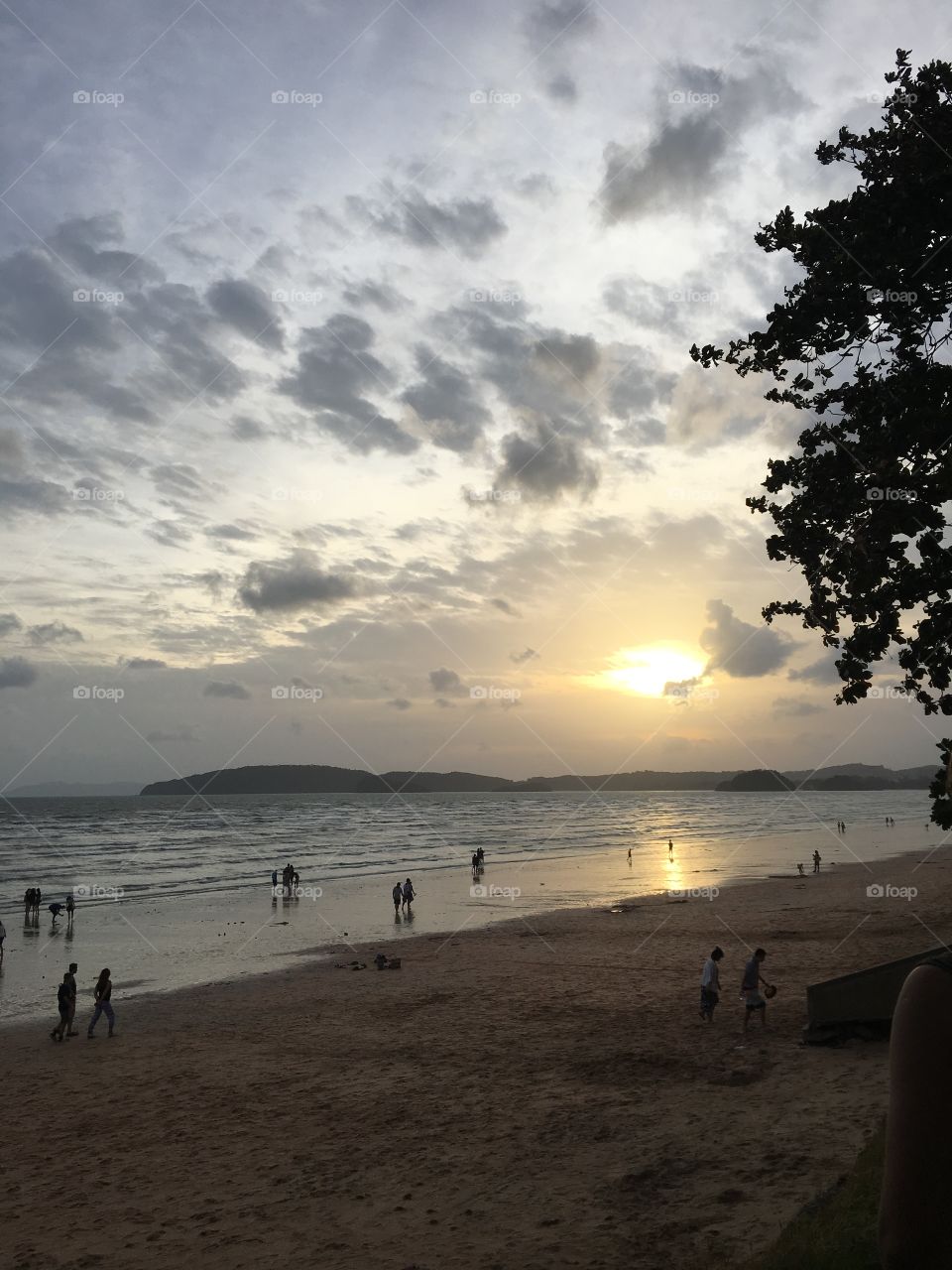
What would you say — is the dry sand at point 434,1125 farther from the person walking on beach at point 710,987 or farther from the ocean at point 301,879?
the ocean at point 301,879

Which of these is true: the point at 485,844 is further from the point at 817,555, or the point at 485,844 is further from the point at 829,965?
the point at 817,555

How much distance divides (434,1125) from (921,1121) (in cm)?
1417

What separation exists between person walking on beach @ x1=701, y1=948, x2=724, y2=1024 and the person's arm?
18.3 m

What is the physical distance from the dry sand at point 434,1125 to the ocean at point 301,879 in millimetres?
8090

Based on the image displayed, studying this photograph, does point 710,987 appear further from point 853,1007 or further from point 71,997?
point 71,997

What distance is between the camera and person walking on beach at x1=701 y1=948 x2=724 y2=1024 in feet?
61.3

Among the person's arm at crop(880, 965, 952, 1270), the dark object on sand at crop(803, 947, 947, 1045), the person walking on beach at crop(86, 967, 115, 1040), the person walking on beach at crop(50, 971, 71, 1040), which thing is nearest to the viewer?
the person's arm at crop(880, 965, 952, 1270)

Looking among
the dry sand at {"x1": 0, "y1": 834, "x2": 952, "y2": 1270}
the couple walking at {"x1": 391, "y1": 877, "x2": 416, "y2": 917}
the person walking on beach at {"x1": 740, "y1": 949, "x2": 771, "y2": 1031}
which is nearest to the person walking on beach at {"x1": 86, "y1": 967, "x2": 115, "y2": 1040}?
the dry sand at {"x1": 0, "y1": 834, "x2": 952, "y2": 1270}

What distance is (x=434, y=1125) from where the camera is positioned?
13852 millimetres

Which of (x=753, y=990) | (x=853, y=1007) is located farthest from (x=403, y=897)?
(x=853, y=1007)

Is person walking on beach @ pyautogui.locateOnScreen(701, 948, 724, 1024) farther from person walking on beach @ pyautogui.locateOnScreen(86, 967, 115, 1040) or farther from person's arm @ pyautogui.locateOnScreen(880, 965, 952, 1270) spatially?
person's arm @ pyautogui.locateOnScreen(880, 965, 952, 1270)

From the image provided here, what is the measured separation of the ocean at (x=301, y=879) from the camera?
32.9 meters

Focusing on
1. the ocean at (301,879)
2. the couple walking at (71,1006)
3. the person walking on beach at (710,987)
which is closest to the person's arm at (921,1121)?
the person walking on beach at (710,987)

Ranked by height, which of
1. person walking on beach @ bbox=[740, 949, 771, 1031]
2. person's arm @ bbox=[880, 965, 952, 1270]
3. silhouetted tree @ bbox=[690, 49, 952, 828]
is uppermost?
silhouetted tree @ bbox=[690, 49, 952, 828]
